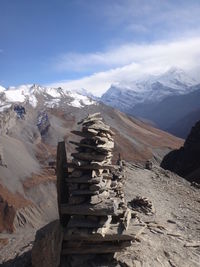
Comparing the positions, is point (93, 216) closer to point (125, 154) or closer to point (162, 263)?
point (162, 263)

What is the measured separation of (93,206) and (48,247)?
1241 mm

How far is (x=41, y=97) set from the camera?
382 ft

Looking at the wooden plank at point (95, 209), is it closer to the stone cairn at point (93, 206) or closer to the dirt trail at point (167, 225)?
the stone cairn at point (93, 206)

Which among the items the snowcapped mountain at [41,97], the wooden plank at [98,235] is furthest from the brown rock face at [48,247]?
the snowcapped mountain at [41,97]

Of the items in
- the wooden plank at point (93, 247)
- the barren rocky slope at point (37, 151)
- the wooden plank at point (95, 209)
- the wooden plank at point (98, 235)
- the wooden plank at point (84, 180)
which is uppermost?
the wooden plank at point (84, 180)

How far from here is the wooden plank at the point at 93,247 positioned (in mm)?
7684

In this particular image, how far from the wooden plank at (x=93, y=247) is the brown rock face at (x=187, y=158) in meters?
29.7

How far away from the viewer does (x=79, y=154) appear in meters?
8.55

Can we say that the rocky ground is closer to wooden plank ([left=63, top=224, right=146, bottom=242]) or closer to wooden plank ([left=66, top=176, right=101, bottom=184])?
wooden plank ([left=63, top=224, right=146, bottom=242])

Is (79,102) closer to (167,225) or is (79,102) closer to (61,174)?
(167,225)

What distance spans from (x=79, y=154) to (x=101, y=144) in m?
0.60

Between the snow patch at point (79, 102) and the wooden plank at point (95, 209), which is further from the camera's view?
the snow patch at point (79, 102)

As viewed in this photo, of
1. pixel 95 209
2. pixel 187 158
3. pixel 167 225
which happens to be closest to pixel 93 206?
pixel 95 209

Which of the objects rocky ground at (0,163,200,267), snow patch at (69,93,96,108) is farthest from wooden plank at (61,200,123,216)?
snow patch at (69,93,96,108)
